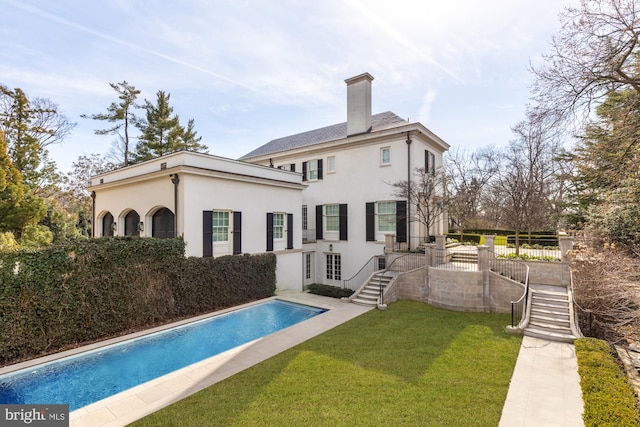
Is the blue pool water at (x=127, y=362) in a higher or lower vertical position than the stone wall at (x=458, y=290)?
lower

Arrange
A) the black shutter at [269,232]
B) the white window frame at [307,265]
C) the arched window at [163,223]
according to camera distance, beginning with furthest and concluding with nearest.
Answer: the white window frame at [307,265] < the black shutter at [269,232] < the arched window at [163,223]

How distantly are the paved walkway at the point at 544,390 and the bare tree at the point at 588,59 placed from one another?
688cm

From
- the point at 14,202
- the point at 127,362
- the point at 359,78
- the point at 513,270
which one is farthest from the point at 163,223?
the point at 513,270

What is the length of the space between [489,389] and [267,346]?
221 inches

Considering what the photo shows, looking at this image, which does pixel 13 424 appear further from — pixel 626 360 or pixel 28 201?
pixel 28 201

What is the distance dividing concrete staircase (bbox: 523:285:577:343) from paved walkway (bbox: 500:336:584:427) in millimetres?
679

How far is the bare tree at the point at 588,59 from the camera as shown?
287 inches

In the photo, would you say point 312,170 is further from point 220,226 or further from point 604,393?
point 604,393

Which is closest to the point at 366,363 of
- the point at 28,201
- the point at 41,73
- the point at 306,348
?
the point at 306,348

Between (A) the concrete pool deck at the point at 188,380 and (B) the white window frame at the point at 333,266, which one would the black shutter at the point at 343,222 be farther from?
(A) the concrete pool deck at the point at 188,380

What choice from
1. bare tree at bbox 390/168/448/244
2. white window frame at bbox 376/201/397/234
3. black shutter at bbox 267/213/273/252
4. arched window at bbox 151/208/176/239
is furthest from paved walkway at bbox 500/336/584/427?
arched window at bbox 151/208/176/239

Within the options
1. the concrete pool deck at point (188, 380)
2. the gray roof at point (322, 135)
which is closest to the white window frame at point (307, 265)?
the gray roof at point (322, 135)

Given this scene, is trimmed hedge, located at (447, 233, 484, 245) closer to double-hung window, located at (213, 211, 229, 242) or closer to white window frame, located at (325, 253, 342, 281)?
white window frame, located at (325, 253, 342, 281)

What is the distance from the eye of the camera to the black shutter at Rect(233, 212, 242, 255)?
13570 millimetres
